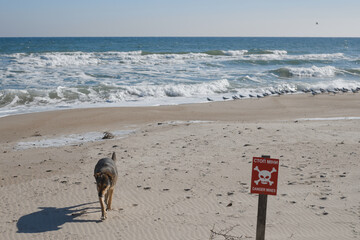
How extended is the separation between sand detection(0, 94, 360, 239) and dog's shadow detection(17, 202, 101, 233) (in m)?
0.02

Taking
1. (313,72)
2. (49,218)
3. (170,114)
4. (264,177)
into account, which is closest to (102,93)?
(170,114)

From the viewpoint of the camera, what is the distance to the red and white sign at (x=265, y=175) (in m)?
3.84

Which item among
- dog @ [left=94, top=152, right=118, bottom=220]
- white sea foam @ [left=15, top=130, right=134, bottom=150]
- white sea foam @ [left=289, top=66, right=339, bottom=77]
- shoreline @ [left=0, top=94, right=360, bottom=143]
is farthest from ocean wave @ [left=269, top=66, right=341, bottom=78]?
dog @ [left=94, top=152, right=118, bottom=220]

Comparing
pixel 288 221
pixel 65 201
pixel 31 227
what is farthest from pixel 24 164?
pixel 288 221

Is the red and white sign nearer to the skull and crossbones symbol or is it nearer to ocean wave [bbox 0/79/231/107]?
the skull and crossbones symbol

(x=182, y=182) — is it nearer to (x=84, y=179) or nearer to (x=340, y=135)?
(x=84, y=179)

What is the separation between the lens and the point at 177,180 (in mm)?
7809

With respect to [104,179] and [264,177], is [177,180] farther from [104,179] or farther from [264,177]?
[264,177]

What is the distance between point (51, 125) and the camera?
46.0ft

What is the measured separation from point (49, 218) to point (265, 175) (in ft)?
12.4

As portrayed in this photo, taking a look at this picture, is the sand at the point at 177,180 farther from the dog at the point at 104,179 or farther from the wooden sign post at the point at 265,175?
the wooden sign post at the point at 265,175

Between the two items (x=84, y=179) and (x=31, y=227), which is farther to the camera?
(x=84, y=179)

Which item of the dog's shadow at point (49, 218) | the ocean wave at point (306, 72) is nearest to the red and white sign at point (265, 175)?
the dog's shadow at point (49, 218)

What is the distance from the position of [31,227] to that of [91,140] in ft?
19.4
